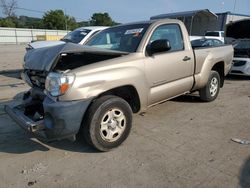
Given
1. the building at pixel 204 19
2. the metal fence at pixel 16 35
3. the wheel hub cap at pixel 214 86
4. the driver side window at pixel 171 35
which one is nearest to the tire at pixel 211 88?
the wheel hub cap at pixel 214 86

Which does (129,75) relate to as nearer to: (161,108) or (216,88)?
(161,108)

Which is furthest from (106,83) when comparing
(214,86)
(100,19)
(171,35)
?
(100,19)

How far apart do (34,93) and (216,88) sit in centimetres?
422

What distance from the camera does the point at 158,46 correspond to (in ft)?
14.4

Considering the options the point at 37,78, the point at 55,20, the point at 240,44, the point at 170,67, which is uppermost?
the point at 55,20

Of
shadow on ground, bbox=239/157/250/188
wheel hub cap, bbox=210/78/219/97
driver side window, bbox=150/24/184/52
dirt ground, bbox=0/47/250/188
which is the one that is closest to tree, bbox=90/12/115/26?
wheel hub cap, bbox=210/78/219/97

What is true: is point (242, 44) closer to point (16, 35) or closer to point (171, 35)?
point (171, 35)

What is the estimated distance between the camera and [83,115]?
362cm

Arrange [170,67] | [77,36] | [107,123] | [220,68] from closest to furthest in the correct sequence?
[107,123] < [170,67] < [220,68] < [77,36]

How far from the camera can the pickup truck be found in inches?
137

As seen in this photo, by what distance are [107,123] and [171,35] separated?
7.38 ft

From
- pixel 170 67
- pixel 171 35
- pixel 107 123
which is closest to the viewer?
pixel 107 123

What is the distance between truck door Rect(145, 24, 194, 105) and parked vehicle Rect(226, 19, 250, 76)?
4.96 metres

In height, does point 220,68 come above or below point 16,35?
below
